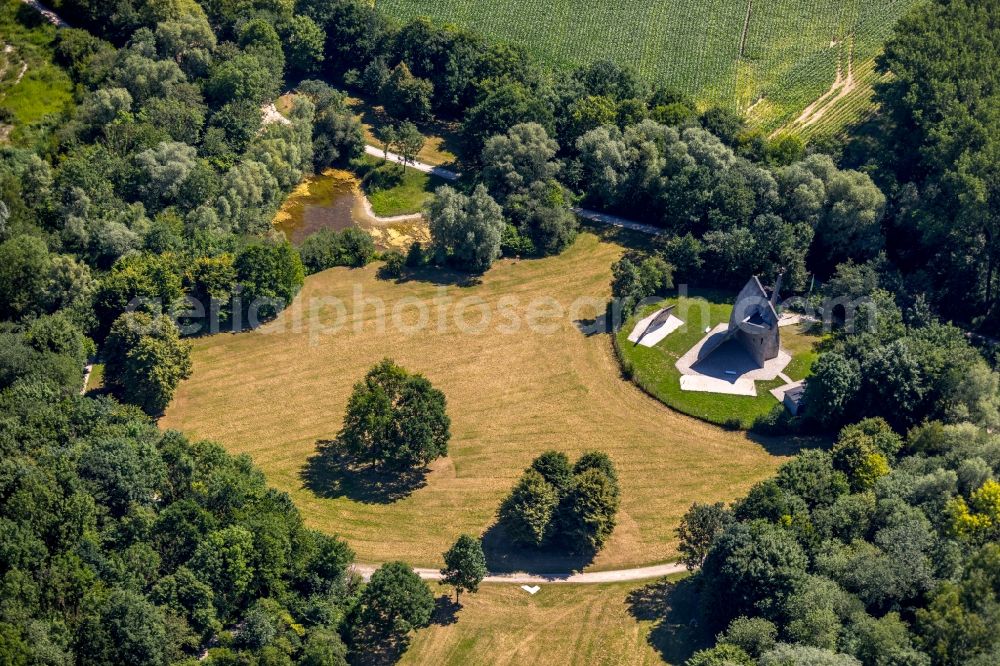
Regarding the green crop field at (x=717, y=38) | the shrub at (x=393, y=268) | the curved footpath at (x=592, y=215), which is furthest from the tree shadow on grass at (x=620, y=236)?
the green crop field at (x=717, y=38)

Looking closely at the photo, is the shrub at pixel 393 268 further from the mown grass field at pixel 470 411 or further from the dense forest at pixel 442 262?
the dense forest at pixel 442 262

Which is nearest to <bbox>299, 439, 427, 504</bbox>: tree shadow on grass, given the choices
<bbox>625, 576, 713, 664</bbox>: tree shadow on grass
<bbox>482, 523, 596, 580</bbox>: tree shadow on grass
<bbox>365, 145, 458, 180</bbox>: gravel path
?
<bbox>482, 523, 596, 580</bbox>: tree shadow on grass

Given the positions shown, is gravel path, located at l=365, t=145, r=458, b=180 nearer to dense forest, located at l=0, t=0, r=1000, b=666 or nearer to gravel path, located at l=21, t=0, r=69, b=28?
dense forest, located at l=0, t=0, r=1000, b=666

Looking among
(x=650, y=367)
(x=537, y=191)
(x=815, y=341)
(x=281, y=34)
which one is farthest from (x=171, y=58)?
(x=815, y=341)

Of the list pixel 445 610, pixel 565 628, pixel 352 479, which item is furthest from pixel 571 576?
pixel 352 479

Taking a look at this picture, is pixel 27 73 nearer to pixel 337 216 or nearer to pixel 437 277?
pixel 337 216

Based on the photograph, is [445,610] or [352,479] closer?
[445,610]
